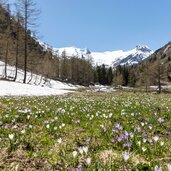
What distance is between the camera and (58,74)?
140 m

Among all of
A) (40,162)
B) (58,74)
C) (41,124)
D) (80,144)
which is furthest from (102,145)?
(58,74)

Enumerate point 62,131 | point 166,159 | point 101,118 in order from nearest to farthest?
point 166,159, point 62,131, point 101,118

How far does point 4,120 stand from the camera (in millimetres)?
8320

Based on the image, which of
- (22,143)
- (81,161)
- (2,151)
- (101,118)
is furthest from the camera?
(101,118)

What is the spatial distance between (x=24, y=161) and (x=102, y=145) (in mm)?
1617

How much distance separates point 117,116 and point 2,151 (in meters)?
4.81

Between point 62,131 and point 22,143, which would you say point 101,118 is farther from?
point 22,143

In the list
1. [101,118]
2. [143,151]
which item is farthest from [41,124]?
[143,151]

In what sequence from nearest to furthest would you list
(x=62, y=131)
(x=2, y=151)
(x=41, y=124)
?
(x=2, y=151), (x=62, y=131), (x=41, y=124)

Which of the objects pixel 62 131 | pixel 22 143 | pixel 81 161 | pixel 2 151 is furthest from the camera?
pixel 62 131

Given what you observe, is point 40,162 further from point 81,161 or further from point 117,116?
point 117,116

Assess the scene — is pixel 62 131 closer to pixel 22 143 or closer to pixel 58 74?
pixel 22 143

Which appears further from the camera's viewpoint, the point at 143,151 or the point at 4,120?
the point at 4,120

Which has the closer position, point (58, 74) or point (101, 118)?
point (101, 118)
